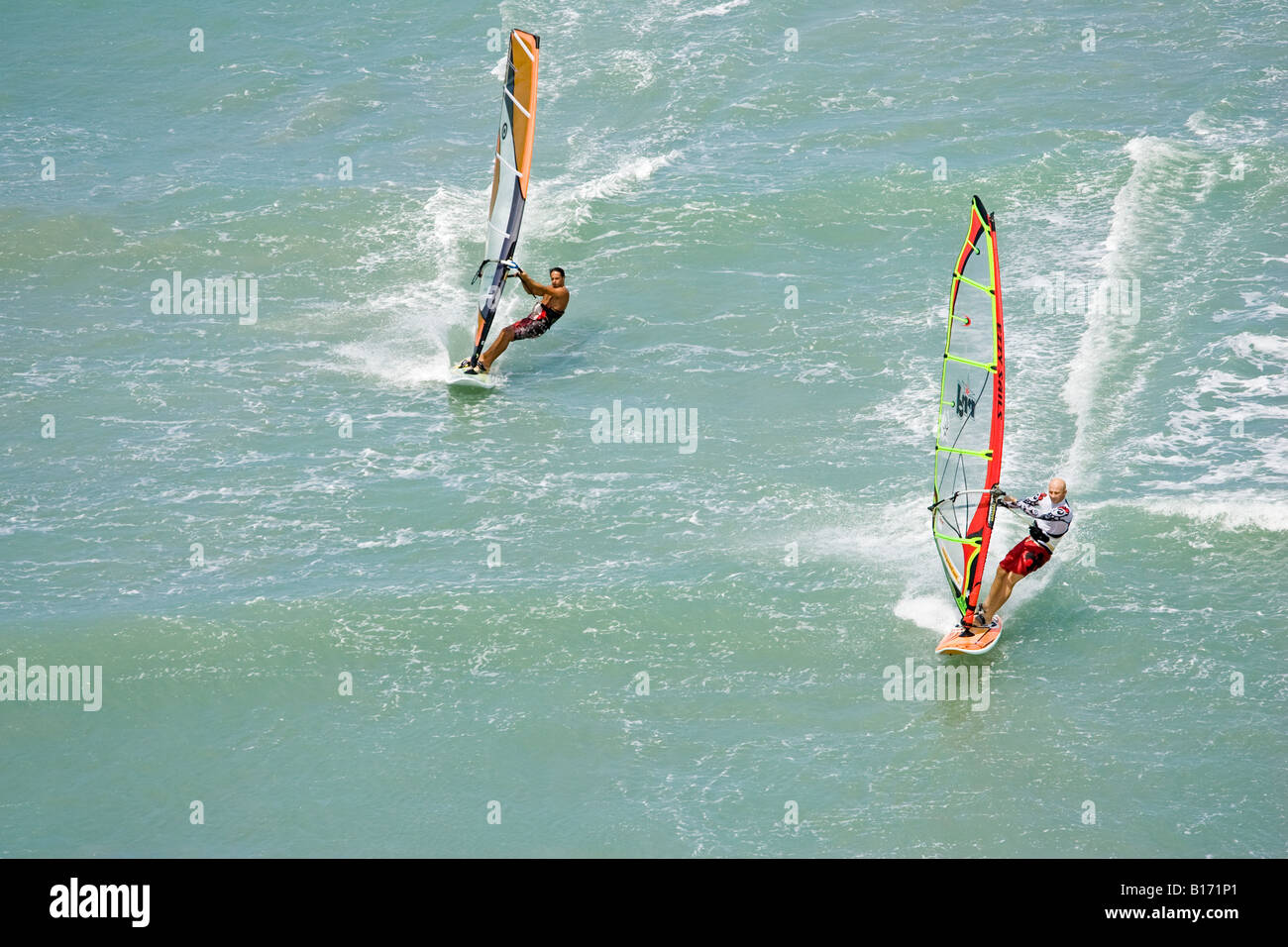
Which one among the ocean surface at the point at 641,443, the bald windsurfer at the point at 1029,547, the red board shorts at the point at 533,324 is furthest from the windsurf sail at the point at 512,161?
the bald windsurfer at the point at 1029,547

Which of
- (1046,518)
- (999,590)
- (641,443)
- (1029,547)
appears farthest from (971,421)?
(641,443)

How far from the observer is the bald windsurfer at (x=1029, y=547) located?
1240 centimetres

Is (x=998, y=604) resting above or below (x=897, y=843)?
above

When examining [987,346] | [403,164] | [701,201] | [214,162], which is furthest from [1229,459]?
[214,162]

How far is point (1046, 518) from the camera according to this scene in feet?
40.8

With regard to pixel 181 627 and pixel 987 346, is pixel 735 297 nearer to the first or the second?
pixel 987 346

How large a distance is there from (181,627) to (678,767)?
16.9ft

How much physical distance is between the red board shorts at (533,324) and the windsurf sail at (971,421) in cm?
637

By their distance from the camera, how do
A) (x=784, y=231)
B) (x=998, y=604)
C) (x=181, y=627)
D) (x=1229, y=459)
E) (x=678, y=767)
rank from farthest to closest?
(x=784, y=231), (x=1229, y=459), (x=181, y=627), (x=998, y=604), (x=678, y=767)

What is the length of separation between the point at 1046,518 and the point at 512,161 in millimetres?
8661

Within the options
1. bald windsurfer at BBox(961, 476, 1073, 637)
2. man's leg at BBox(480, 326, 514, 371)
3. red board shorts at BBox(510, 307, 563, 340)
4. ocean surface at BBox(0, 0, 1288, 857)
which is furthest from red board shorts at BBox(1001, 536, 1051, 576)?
man's leg at BBox(480, 326, 514, 371)

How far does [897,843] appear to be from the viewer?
1092cm

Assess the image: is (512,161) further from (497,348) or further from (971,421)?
(971,421)

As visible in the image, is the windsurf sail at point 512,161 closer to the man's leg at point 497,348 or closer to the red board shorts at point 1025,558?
the man's leg at point 497,348
